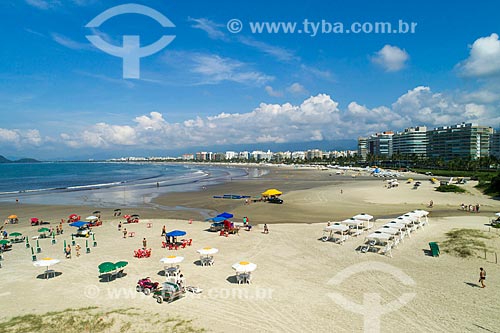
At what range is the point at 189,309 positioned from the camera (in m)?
11.7

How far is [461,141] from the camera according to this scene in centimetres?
12925

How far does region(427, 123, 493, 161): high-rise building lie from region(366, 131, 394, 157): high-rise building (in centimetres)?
3604

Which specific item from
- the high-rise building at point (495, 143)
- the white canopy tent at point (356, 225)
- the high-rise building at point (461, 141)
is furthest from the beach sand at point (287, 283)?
the high-rise building at point (495, 143)

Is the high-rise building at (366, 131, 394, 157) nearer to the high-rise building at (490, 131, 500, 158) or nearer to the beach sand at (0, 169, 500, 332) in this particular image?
the high-rise building at (490, 131, 500, 158)

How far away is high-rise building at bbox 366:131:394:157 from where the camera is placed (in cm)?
18012

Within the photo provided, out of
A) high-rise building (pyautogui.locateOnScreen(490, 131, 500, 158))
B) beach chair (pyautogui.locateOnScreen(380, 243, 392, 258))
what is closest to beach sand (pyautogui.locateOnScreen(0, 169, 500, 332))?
beach chair (pyautogui.locateOnScreen(380, 243, 392, 258))

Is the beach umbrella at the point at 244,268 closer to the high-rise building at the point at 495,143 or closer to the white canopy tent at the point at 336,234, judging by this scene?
the white canopy tent at the point at 336,234

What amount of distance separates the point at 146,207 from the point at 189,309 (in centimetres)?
2690

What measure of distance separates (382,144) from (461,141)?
180 feet

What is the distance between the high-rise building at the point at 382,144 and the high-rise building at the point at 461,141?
3604 cm

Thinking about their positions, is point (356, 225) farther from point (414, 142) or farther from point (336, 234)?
point (414, 142)

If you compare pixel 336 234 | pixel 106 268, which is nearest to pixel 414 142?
pixel 336 234

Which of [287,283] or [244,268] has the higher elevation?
[244,268]

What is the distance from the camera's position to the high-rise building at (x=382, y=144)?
180125 millimetres
